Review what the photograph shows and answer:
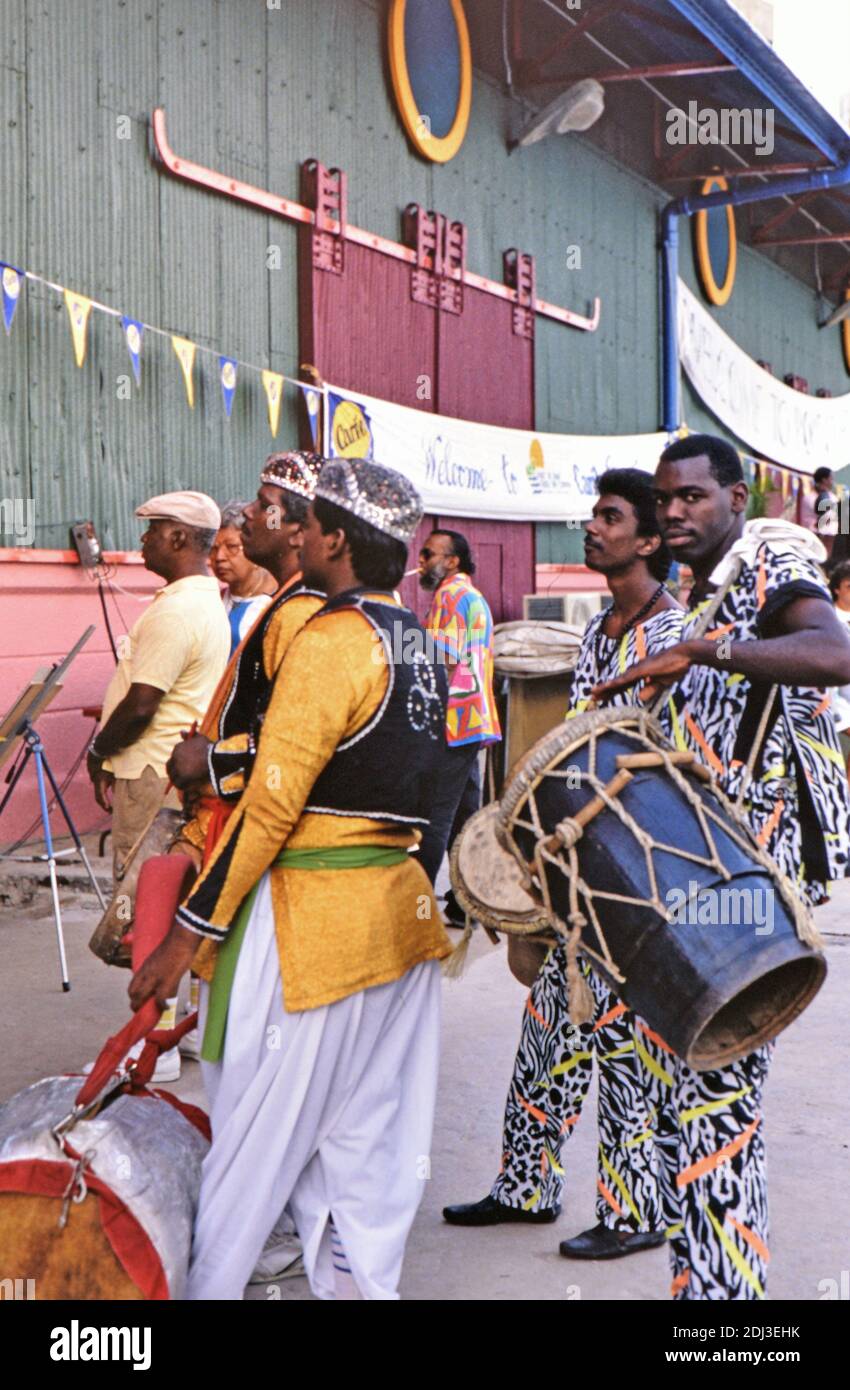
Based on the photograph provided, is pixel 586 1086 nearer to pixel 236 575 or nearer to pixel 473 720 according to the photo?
pixel 236 575

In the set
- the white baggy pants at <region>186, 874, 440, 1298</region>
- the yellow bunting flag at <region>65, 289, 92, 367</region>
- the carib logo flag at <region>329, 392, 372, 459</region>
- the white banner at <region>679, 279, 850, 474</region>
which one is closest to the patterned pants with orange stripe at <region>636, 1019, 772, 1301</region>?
the white baggy pants at <region>186, 874, 440, 1298</region>

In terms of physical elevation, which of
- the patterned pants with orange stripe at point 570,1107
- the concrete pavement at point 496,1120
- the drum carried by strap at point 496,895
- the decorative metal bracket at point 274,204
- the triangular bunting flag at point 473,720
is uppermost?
the decorative metal bracket at point 274,204

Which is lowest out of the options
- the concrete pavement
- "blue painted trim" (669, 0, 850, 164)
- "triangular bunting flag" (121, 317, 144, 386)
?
the concrete pavement

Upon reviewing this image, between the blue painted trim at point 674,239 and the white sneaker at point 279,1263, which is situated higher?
the blue painted trim at point 674,239

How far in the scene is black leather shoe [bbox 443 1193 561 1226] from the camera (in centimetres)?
371

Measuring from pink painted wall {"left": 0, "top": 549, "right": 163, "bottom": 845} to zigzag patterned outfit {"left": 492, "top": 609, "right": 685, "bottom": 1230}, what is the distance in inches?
190

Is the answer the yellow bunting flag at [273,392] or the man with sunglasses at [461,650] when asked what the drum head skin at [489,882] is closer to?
the man with sunglasses at [461,650]

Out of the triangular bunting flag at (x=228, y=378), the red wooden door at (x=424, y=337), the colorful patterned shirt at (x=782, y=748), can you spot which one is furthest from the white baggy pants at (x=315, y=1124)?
A: the red wooden door at (x=424, y=337)

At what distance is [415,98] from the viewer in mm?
11836

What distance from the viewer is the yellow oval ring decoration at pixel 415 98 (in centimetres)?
1141

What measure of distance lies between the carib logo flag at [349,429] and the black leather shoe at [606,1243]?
7628 mm

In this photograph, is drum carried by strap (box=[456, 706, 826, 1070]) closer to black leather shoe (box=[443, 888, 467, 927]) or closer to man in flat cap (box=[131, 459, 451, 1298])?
man in flat cap (box=[131, 459, 451, 1298])
